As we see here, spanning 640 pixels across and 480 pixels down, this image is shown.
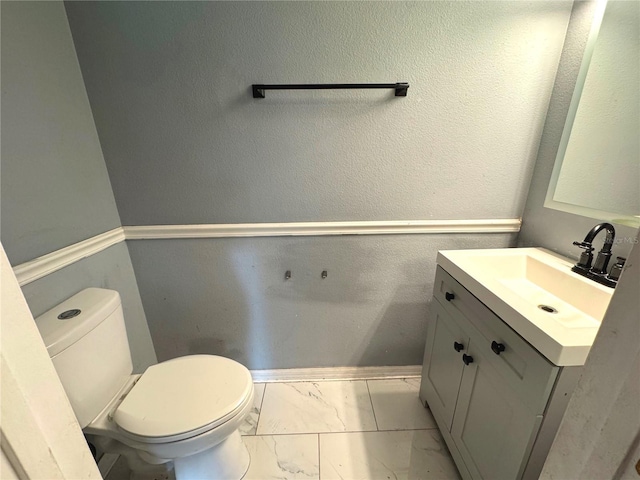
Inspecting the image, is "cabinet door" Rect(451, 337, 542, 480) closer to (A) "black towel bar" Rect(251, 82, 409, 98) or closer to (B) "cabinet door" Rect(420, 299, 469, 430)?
(B) "cabinet door" Rect(420, 299, 469, 430)

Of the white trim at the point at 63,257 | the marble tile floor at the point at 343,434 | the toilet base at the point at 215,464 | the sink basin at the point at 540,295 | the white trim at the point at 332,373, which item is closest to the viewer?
the sink basin at the point at 540,295

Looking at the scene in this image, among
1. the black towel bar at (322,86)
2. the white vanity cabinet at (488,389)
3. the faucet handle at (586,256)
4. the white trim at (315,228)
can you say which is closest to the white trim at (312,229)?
the white trim at (315,228)

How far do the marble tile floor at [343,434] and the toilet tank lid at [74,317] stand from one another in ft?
2.45

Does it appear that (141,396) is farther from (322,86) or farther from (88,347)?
(322,86)

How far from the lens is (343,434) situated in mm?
1306

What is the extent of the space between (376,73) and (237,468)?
1705 mm

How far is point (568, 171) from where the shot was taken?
1.12 m

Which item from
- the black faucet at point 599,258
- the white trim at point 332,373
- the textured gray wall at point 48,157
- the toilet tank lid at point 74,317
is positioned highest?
the textured gray wall at point 48,157

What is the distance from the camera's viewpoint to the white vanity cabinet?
684mm

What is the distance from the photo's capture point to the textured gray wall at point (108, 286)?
91cm

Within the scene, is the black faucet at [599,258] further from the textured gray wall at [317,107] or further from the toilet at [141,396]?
the toilet at [141,396]

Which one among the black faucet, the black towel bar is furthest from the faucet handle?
the black towel bar

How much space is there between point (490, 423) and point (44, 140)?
5.68ft

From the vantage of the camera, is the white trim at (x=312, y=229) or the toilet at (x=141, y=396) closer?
the toilet at (x=141, y=396)
